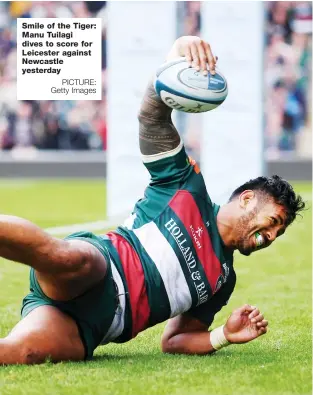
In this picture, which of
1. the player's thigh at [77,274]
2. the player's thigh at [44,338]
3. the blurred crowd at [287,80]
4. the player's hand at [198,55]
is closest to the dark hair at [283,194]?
the player's hand at [198,55]

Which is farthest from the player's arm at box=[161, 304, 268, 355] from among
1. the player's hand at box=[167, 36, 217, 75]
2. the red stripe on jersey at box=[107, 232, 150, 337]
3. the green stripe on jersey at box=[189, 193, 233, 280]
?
the player's hand at box=[167, 36, 217, 75]

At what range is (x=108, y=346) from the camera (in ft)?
19.5

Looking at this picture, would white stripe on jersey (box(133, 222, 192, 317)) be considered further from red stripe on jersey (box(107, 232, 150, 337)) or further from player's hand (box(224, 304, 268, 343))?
player's hand (box(224, 304, 268, 343))

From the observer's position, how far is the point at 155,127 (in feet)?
17.6

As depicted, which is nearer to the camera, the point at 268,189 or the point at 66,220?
the point at 268,189

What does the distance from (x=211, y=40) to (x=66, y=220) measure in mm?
2781

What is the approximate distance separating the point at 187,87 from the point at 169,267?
0.81 metres

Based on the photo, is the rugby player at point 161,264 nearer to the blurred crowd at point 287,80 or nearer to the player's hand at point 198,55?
the player's hand at point 198,55

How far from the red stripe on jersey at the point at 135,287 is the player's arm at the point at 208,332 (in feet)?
1.07

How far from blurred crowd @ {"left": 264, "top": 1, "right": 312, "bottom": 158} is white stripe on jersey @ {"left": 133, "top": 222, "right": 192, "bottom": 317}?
15.8 m

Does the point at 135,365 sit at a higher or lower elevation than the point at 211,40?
lower

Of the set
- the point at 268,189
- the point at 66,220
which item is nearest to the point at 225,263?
the point at 268,189

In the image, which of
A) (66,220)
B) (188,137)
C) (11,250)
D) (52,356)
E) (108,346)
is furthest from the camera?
(188,137)

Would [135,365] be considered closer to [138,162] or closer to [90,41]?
[90,41]
